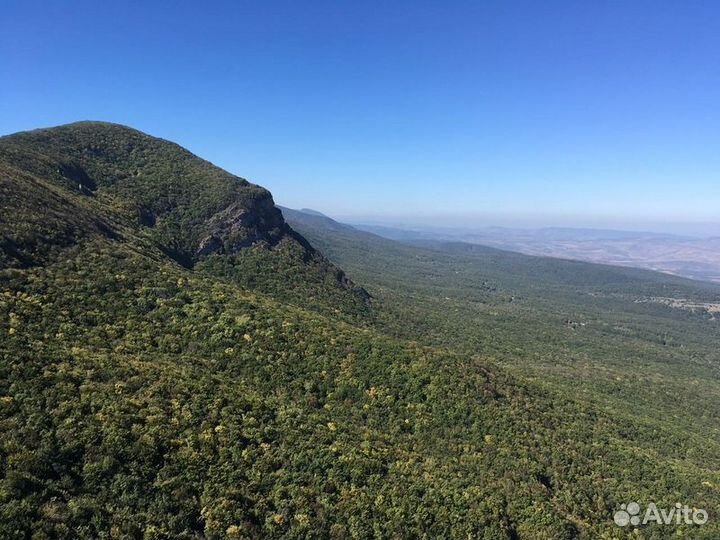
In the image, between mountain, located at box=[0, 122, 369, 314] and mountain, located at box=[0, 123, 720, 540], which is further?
mountain, located at box=[0, 122, 369, 314]

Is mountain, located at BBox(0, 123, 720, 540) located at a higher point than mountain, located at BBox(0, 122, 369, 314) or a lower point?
lower

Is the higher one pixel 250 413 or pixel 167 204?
pixel 167 204

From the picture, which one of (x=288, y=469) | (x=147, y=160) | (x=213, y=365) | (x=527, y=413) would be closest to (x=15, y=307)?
(x=213, y=365)

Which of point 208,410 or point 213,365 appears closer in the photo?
point 208,410

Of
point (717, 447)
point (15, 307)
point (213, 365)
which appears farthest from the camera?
point (717, 447)

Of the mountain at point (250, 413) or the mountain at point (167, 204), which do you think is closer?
the mountain at point (250, 413)

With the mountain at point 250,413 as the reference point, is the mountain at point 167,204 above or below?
above

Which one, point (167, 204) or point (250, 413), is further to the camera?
point (167, 204)

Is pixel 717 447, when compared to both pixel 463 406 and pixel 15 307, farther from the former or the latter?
pixel 15 307
